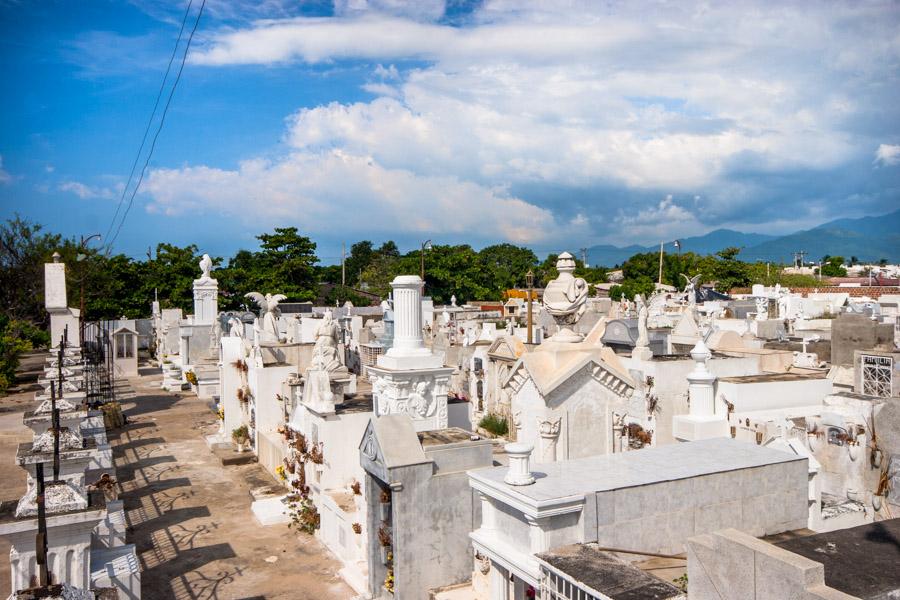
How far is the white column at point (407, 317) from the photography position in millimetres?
12555

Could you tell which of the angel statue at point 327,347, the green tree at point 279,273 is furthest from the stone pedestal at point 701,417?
the green tree at point 279,273

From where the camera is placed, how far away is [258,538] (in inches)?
497

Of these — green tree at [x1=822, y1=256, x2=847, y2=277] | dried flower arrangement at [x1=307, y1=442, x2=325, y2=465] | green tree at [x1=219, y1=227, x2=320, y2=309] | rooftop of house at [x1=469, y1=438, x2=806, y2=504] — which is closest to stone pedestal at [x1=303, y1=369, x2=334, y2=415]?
dried flower arrangement at [x1=307, y1=442, x2=325, y2=465]

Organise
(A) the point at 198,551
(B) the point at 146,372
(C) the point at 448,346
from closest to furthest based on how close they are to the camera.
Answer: (A) the point at 198,551, (C) the point at 448,346, (B) the point at 146,372

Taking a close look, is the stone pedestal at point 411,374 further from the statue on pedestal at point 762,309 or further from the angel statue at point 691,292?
the angel statue at point 691,292

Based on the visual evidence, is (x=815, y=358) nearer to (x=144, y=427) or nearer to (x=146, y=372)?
(x=144, y=427)

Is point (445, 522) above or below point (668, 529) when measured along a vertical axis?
below

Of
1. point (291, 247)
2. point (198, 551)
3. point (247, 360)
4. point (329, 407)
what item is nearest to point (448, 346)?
point (247, 360)

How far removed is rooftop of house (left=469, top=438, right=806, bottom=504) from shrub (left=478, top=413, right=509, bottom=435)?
462 inches

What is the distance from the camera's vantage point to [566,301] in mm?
7805

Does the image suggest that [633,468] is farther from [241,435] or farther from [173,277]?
[173,277]

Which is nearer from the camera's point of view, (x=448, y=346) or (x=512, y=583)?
(x=512, y=583)

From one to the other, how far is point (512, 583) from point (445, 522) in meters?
2.26

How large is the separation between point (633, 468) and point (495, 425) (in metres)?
13.0
